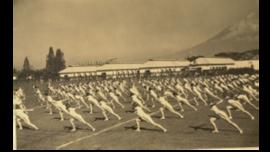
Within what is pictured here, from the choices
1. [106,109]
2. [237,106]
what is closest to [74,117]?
[106,109]

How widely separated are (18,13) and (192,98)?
2257 millimetres

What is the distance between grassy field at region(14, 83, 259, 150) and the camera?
706cm

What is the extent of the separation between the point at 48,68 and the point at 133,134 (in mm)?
1254

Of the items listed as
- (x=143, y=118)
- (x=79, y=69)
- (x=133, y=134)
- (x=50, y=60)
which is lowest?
(x=133, y=134)

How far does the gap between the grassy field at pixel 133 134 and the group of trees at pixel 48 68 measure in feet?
0.45

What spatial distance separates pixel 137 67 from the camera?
720 centimetres

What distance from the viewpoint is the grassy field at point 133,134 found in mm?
7062

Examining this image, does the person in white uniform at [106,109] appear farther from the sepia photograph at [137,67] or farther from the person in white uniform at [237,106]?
the person in white uniform at [237,106]

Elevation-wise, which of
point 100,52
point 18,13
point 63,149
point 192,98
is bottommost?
point 63,149

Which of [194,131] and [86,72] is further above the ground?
[86,72]

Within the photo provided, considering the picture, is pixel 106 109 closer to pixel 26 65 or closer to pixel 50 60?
pixel 50 60

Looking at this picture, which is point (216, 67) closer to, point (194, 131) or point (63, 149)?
point (194, 131)

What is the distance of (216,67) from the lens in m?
7.22
